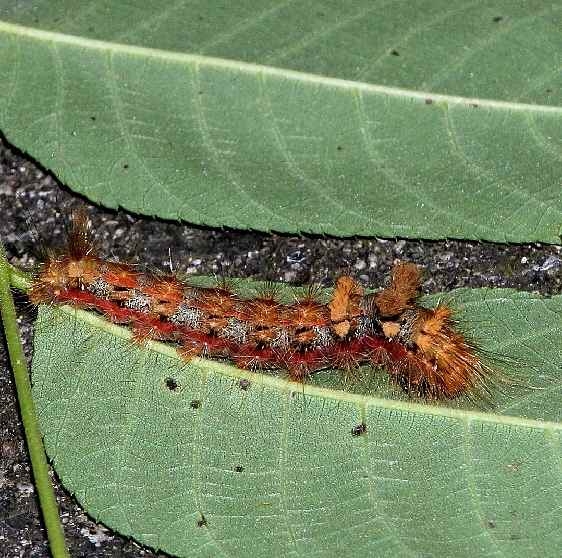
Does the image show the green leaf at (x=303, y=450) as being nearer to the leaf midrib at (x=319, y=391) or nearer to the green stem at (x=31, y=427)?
the leaf midrib at (x=319, y=391)

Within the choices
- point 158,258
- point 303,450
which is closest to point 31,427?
point 158,258

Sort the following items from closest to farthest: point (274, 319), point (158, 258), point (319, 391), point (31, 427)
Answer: point (31, 427) < point (319, 391) < point (274, 319) < point (158, 258)

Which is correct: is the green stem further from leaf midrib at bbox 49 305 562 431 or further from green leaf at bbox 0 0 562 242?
green leaf at bbox 0 0 562 242

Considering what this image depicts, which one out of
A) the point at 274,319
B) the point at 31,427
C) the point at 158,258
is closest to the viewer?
the point at 31,427

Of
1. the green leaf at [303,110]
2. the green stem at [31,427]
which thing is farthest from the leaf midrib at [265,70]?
the green stem at [31,427]

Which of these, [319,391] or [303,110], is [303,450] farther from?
[303,110]

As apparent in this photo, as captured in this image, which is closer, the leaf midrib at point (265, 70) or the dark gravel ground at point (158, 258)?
the leaf midrib at point (265, 70)

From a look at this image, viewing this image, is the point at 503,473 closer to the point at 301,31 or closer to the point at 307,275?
the point at 307,275
